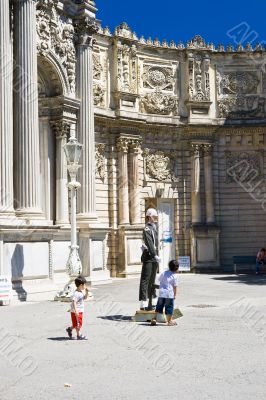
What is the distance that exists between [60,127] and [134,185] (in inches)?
287

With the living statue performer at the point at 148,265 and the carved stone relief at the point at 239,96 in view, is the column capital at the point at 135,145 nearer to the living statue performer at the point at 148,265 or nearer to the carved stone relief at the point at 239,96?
the carved stone relief at the point at 239,96

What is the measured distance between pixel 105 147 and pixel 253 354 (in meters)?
20.5

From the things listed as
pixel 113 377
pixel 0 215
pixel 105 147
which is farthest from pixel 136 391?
pixel 105 147

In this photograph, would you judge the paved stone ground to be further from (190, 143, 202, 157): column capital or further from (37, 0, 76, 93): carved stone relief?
(190, 143, 202, 157): column capital

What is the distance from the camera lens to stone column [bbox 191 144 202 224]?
103 ft

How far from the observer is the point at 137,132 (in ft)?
98.6

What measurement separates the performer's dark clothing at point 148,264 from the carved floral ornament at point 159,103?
60.1ft

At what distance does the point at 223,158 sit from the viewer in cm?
3225

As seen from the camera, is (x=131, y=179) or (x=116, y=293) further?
(x=131, y=179)

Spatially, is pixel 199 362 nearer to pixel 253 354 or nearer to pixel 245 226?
pixel 253 354

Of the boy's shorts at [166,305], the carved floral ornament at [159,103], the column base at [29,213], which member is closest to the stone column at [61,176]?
the column base at [29,213]

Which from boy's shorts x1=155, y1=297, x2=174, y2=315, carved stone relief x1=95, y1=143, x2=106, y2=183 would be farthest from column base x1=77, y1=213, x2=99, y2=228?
boy's shorts x1=155, y1=297, x2=174, y2=315

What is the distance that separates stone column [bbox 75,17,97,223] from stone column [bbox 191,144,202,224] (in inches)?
336

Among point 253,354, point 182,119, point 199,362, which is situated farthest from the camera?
point 182,119
